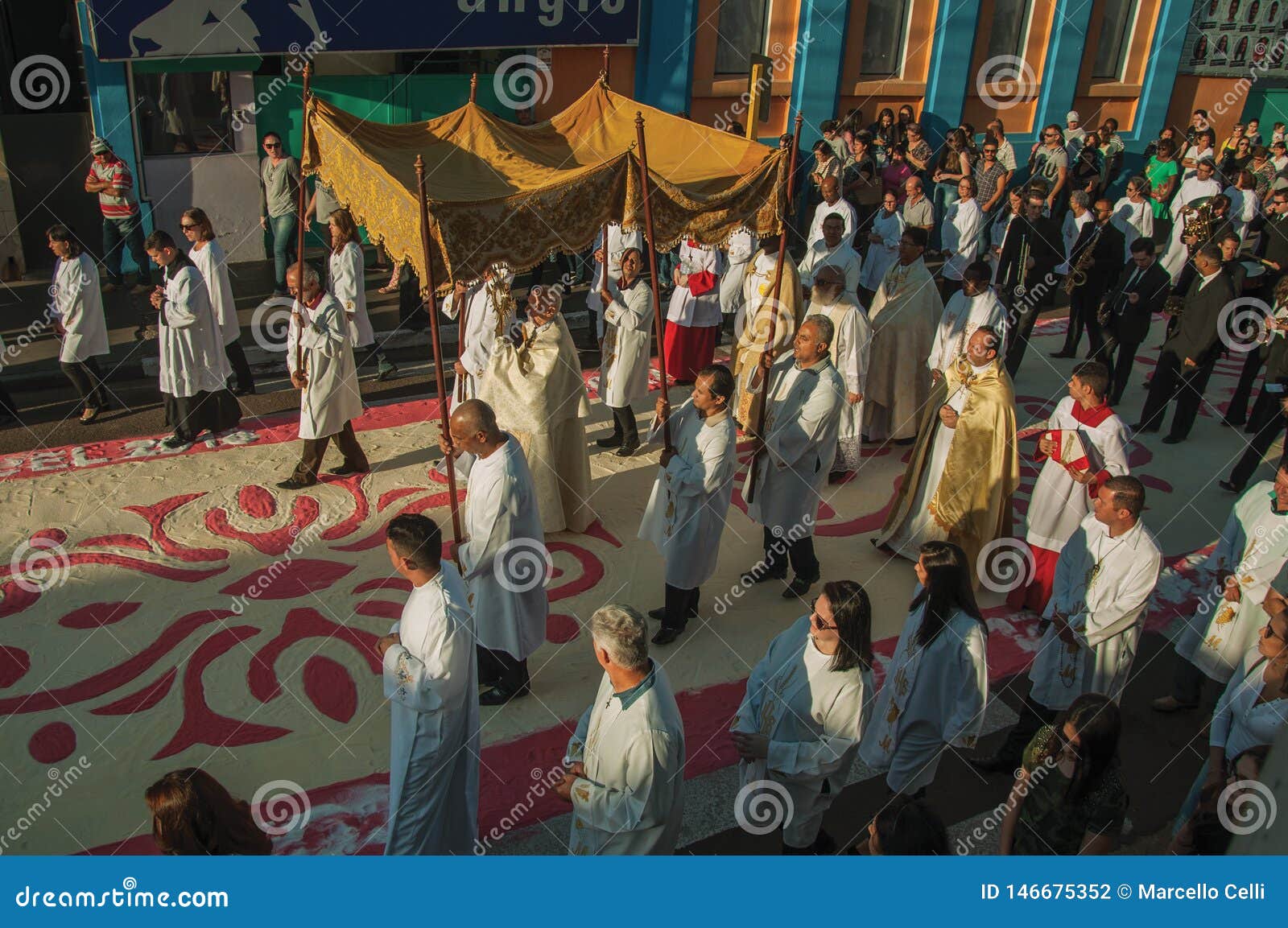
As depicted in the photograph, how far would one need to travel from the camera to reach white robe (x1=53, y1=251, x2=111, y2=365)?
27.3ft

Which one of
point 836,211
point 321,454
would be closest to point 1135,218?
point 836,211

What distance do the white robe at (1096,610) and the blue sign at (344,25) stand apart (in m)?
10.3

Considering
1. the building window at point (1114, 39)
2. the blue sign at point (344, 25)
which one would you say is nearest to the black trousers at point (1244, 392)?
the blue sign at point (344, 25)

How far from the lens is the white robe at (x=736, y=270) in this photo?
1026 centimetres

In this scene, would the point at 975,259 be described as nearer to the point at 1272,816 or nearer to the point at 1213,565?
the point at 1213,565

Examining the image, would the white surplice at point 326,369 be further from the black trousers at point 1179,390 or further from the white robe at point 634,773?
the black trousers at point 1179,390

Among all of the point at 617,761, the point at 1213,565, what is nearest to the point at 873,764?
the point at 617,761

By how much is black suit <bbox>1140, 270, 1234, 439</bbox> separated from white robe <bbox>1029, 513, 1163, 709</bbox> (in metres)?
4.63

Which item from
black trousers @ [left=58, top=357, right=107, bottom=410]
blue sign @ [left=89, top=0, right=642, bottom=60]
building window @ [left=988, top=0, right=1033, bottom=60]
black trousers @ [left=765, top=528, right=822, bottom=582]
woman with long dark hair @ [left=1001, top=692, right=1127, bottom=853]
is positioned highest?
building window @ [left=988, top=0, right=1033, bottom=60]

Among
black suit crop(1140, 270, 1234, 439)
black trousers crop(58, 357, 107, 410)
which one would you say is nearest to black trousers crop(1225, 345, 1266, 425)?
black suit crop(1140, 270, 1234, 439)

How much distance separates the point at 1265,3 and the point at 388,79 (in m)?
16.2

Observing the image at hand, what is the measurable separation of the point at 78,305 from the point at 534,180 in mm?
4005

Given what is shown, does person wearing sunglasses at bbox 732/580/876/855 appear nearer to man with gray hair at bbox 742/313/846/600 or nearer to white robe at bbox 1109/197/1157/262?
man with gray hair at bbox 742/313/846/600

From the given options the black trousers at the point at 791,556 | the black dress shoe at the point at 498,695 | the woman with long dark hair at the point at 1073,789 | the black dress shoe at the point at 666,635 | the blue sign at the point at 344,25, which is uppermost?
the blue sign at the point at 344,25
